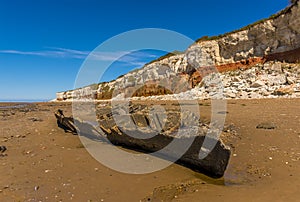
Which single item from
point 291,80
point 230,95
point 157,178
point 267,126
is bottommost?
point 157,178

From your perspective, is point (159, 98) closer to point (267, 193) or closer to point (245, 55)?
point (245, 55)

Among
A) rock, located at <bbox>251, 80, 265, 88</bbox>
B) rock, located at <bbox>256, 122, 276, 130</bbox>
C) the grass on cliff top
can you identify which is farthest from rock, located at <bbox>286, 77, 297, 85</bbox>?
rock, located at <bbox>256, 122, 276, 130</bbox>

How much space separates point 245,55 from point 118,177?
27.0 m

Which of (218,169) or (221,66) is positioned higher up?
(221,66)

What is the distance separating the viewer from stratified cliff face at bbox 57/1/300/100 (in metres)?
23.3

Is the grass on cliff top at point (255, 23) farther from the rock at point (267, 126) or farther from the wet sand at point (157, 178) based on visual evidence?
the wet sand at point (157, 178)

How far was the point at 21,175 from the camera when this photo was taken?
4887 mm

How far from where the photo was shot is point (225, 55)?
98.3 ft

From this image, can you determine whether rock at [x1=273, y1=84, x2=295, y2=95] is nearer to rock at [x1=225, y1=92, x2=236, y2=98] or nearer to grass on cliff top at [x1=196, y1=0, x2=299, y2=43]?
rock at [x1=225, y1=92, x2=236, y2=98]

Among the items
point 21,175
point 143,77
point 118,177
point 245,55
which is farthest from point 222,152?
point 143,77

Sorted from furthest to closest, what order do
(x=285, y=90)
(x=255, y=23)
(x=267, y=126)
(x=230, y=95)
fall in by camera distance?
(x=255, y=23) → (x=230, y=95) → (x=285, y=90) → (x=267, y=126)

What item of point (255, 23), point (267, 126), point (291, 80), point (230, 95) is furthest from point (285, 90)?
point (255, 23)

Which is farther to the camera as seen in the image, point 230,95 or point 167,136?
point 230,95

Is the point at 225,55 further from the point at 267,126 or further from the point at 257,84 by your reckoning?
the point at 267,126
